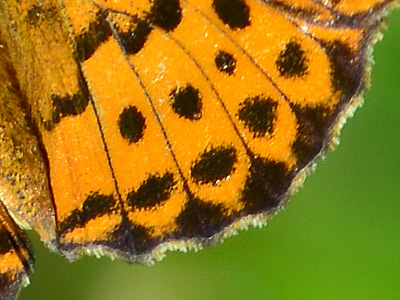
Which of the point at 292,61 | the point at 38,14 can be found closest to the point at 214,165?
the point at 292,61

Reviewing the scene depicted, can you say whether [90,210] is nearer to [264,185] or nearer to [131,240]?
[131,240]

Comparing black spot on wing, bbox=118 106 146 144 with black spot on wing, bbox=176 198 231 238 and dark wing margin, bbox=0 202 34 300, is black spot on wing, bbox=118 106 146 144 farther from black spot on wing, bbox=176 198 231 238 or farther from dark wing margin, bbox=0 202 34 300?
dark wing margin, bbox=0 202 34 300

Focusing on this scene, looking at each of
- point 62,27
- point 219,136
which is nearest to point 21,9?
point 62,27

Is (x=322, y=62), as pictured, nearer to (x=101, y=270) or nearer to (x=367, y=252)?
(x=367, y=252)

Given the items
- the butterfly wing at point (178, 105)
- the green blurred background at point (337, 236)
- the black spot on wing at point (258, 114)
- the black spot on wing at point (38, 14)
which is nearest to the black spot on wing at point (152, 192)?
the butterfly wing at point (178, 105)

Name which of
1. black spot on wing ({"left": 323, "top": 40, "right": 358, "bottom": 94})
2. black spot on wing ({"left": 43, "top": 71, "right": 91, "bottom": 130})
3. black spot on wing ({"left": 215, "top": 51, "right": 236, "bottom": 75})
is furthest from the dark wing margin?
black spot on wing ({"left": 323, "top": 40, "right": 358, "bottom": 94})

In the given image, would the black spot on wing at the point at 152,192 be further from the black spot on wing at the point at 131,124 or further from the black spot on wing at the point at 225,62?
the black spot on wing at the point at 225,62
